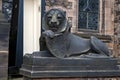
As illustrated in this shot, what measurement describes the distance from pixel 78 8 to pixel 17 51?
8.58ft

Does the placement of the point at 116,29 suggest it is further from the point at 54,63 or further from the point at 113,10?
the point at 54,63

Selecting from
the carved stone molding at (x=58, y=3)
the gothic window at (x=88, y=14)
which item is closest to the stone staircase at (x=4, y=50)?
the carved stone molding at (x=58, y=3)

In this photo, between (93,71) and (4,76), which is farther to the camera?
(4,76)

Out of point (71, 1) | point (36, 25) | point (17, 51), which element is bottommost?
point (17, 51)

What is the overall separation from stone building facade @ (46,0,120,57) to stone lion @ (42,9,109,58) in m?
5.39

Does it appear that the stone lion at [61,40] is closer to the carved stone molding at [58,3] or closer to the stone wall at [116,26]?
the carved stone molding at [58,3]

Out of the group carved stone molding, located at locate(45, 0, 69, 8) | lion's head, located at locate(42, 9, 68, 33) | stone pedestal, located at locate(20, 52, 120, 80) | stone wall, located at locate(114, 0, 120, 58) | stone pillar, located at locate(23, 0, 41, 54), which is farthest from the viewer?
stone wall, located at locate(114, 0, 120, 58)

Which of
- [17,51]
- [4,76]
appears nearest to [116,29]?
[17,51]

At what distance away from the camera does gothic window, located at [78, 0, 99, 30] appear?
10.7 metres

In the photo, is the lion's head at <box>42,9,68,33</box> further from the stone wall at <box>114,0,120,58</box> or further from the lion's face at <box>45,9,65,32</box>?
the stone wall at <box>114,0,120,58</box>

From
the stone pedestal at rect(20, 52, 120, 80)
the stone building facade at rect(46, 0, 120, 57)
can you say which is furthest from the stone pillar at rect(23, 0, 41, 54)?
the stone pedestal at rect(20, 52, 120, 80)

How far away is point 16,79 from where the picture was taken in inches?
319

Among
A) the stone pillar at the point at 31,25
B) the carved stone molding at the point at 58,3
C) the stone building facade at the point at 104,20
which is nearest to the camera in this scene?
the stone pillar at the point at 31,25

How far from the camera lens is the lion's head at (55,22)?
14.8ft
